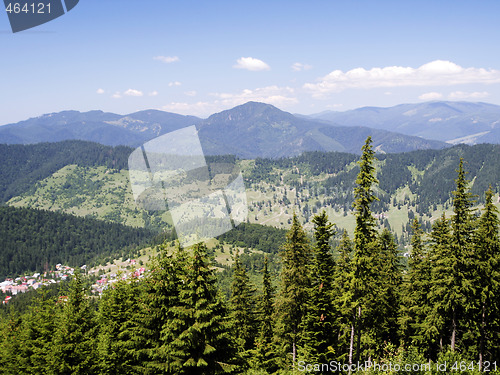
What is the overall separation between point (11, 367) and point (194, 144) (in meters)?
35.5

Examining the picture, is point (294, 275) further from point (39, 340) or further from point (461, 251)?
point (39, 340)

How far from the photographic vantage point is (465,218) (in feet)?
94.9

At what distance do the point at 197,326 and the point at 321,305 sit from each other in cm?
1637

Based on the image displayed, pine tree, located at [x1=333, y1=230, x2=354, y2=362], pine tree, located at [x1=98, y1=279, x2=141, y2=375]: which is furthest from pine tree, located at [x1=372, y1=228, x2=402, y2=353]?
pine tree, located at [x1=98, y1=279, x2=141, y2=375]

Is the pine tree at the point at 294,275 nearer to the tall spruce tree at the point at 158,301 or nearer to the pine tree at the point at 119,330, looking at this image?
the tall spruce tree at the point at 158,301

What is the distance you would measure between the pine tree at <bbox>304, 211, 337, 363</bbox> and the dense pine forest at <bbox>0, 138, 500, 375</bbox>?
10 cm

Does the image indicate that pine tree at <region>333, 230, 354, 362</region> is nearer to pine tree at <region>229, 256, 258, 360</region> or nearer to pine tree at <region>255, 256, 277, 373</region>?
pine tree at <region>255, 256, 277, 373</region>

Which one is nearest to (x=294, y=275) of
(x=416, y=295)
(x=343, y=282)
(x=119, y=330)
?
(x=343, y=282)

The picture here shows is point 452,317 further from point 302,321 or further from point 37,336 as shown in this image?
point 37,336

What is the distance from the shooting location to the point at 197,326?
21.0m

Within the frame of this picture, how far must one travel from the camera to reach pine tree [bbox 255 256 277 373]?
4088 cm

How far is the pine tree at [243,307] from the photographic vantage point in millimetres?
42469

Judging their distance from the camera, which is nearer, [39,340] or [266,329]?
[39,340]

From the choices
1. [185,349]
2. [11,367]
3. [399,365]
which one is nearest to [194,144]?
[185,349]
